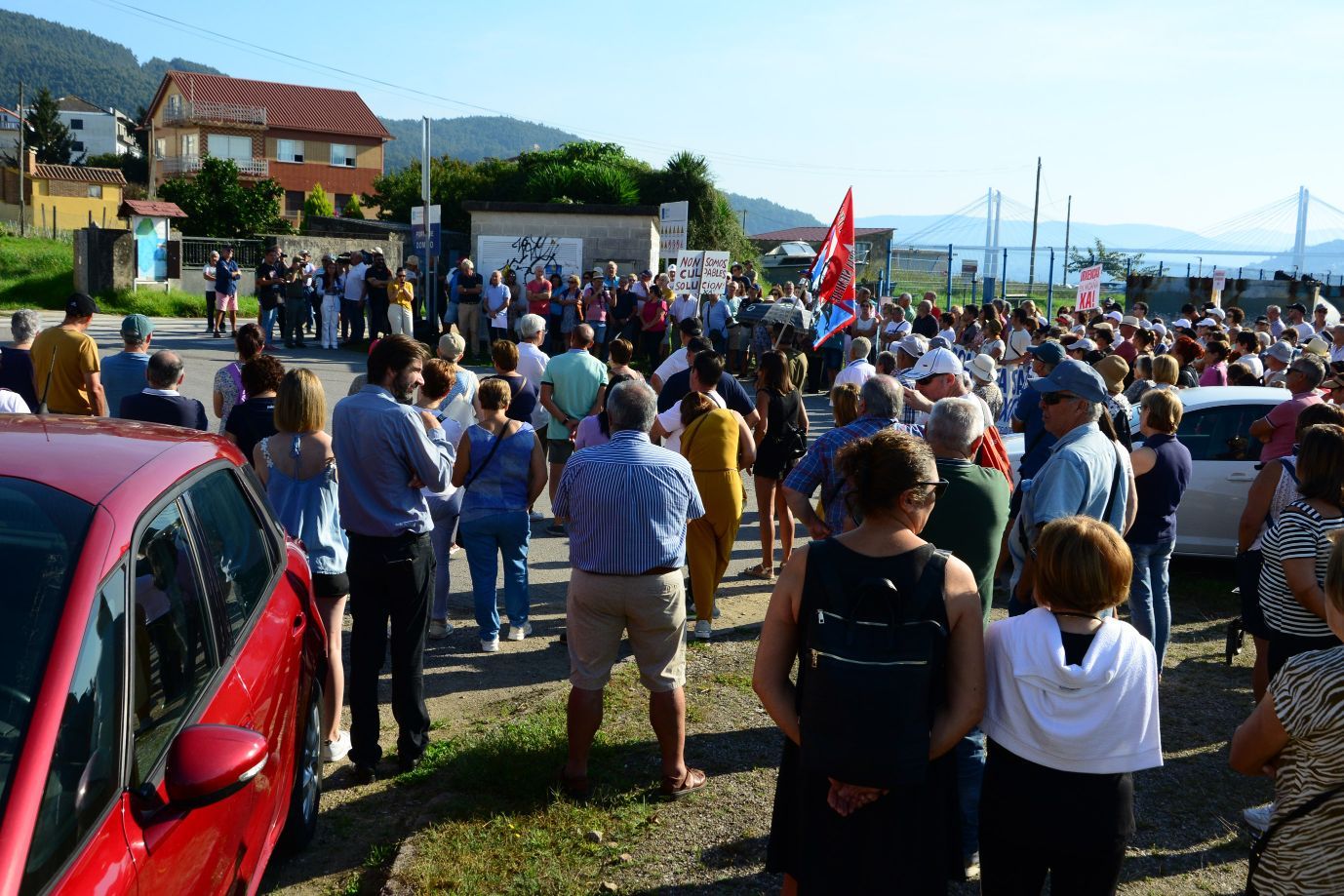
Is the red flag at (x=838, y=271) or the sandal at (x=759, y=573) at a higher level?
the red flag at (x=838, y=271)

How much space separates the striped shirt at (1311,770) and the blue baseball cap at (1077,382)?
2.46 meters

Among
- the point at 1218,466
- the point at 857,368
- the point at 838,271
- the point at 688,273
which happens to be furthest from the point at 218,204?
the point at 1218,466

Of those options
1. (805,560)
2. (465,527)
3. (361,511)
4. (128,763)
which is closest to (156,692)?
(128,763)

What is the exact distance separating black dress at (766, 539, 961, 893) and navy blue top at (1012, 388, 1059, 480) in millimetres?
3057

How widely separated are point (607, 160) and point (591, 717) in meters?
38.7

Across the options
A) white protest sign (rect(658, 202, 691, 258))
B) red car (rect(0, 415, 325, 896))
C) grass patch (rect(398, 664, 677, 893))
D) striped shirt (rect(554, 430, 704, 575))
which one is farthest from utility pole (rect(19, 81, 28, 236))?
red car (rect(0, 415, 325, 896))

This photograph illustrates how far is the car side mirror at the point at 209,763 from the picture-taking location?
8.89 feet

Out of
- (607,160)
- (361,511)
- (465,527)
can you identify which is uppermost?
(607,160)

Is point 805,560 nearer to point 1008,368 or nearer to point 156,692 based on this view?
point 156,692

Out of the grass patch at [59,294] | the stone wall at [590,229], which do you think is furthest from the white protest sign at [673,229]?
the grass patch at [59,294]

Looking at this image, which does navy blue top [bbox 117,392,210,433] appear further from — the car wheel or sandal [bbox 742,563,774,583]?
sandal [bbox 742,563,774,583]

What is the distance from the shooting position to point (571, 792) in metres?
5.27

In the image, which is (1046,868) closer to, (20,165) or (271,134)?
(20,165)

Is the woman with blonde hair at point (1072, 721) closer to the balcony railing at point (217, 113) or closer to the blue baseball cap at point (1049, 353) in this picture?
the blue baseball cap at point (1049, 353)
